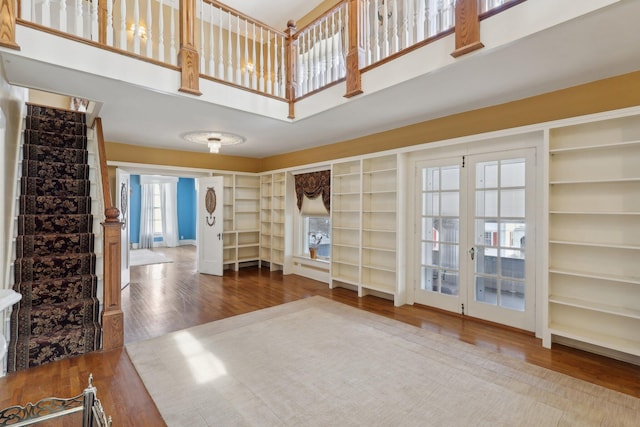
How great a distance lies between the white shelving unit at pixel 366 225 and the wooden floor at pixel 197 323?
0.31 metres

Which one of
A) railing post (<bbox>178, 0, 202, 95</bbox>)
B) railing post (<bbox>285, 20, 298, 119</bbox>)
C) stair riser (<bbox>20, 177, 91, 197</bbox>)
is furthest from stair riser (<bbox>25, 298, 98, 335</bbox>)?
railing post (<bbox>285, 20, 298, 119</bbox>)

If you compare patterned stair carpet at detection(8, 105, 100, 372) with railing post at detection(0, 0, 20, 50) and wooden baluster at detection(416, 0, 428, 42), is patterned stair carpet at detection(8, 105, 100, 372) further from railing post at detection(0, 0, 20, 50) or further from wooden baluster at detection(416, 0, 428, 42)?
wooden baluster at detection(416, 0, 428, 42)

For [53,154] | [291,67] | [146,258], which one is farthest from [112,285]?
[146,258]

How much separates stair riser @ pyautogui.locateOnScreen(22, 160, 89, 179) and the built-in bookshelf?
3.48 meters

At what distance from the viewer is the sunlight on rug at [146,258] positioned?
779 cm

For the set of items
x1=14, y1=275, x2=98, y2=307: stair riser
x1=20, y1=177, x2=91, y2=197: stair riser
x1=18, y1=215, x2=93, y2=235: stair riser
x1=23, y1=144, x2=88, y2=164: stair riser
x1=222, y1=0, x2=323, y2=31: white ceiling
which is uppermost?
x1=222, y1=0, x2=323, y2=31: white ceiling

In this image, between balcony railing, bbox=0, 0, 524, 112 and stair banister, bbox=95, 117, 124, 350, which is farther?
stair banister, bbox=95, 117, 124, 350

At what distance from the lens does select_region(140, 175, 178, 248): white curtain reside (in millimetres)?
10656

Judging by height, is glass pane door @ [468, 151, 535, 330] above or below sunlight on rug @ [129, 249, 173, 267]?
above

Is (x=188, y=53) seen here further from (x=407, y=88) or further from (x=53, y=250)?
(x=53, y=250)

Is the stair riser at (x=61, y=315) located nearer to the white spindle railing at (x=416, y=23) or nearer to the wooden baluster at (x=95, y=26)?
the wooden baluster at (x=95, y=26)

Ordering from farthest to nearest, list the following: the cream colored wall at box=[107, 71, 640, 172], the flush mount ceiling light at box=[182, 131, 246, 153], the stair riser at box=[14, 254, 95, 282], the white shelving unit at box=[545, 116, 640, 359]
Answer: the flush mount ceiling light at box=[182, 131, 246, 153]
the stair riser at box=[14, 254, 95, 282]
the cream colored wall at box=[107, 71, 640, 172]
the white shelving unit at box=[545, 116, 640, 359]

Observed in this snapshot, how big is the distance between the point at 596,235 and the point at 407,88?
237 centimetres

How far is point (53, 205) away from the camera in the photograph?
3.51m
